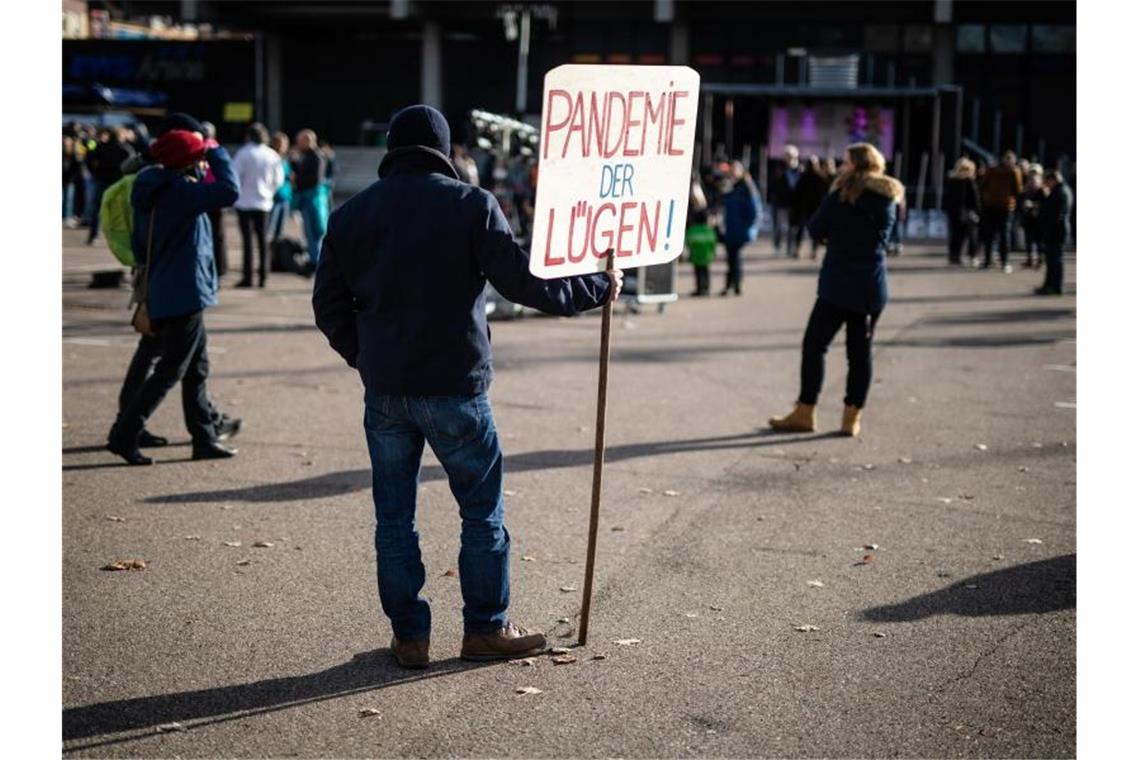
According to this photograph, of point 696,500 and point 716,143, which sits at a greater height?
point 716,143

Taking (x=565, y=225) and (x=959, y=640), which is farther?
(x=959, y=640)

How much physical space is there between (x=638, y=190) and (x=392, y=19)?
49775 mm

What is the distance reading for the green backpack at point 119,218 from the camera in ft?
31.7

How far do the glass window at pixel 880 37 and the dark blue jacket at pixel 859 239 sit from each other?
4039 centimetres

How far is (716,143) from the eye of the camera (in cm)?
4034

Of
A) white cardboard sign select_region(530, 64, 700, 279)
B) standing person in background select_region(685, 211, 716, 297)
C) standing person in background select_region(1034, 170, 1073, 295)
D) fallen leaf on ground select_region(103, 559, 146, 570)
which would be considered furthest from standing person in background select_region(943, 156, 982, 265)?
fallen leaf on ground select_region(103, 559, 146, 570)

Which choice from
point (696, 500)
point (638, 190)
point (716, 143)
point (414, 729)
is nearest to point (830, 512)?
point (696, 500)

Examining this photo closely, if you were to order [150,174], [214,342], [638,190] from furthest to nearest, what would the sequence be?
1. [214,342]
2. [150,174]
3. [638,190]

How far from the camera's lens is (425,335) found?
16.8 feet

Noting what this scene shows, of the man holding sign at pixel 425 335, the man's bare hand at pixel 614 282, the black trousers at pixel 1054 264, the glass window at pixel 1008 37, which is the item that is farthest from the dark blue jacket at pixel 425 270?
the glass window at pixel 1008 37

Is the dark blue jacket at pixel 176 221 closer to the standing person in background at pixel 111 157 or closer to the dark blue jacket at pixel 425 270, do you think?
the dark blue jacket at pixel 425 270

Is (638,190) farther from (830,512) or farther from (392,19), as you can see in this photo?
(392,19)

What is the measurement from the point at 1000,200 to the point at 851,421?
15814mm

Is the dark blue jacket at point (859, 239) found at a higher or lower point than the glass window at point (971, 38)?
lower
